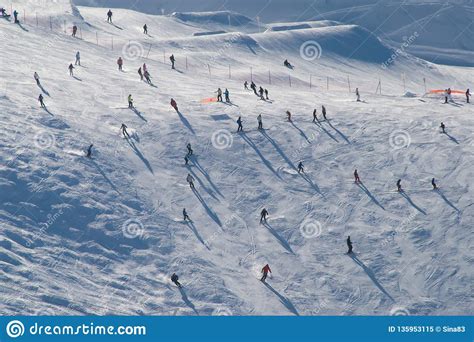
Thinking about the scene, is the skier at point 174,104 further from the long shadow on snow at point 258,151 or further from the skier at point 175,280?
the skier at point 175,280

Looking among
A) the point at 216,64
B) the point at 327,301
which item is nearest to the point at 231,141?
the point at 327,301

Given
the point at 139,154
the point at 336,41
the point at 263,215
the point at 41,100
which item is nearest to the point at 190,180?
the point at 139,154

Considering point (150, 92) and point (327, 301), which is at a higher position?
point (150, 92)

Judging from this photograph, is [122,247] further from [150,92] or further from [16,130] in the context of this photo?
[150,92]

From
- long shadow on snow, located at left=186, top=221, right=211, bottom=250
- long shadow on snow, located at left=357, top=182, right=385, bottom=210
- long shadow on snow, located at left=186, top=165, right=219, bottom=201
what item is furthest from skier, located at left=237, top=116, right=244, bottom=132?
long shadow on snow, located at left=186, top=221, right=211, bottom=250

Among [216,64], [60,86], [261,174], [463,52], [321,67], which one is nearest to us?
[261,174]

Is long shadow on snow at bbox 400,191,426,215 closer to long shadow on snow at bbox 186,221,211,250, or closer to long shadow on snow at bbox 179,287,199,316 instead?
long shadow on snow at bbox 186,221,211,250

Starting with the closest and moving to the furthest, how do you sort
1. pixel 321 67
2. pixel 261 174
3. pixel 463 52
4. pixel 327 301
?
1. pixel 327 301
2. pixel 261 174
3. pixel 321 67
4. pixel 463 52

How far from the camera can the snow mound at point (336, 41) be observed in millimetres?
94331

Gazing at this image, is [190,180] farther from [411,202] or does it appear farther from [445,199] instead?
[445,199]

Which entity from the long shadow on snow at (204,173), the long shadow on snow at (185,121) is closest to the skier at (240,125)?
the long shadow on snow at (185,121)

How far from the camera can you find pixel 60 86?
66125 millimetres

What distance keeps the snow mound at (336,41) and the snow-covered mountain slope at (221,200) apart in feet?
70.4

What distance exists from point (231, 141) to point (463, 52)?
58.8 metres
